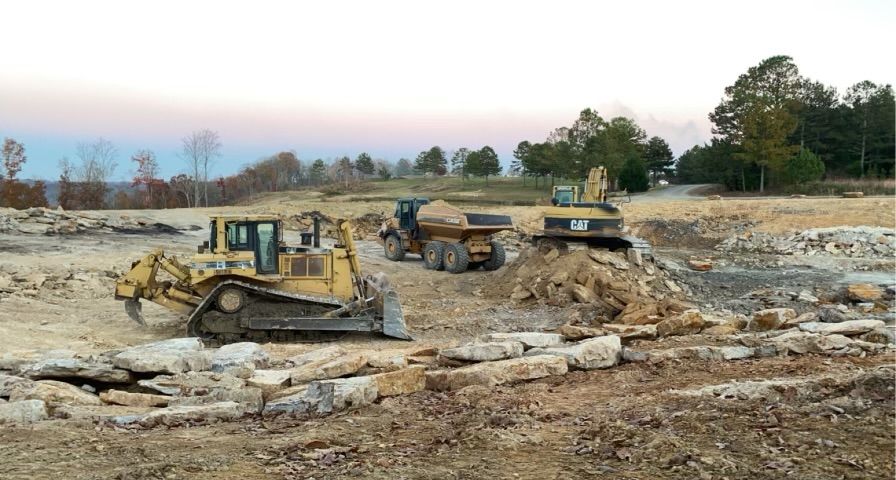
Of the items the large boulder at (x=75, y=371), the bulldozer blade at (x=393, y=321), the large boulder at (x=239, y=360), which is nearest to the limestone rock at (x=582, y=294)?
the bulldozer blade at (x=393, y=321)

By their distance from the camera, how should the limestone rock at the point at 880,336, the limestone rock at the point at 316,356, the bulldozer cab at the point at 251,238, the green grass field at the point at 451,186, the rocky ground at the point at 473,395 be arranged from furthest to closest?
the green grass field at the point at 451,186 < the bulldozer cab at the point at 251,238 < the limestone rock at the point at 316,356 < the limestone rock at the point at 880,336 < the rocky ground at the point at 473,395

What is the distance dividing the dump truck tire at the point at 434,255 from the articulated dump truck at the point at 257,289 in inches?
319

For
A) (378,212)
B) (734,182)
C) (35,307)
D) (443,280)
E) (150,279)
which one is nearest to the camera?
(150,279)

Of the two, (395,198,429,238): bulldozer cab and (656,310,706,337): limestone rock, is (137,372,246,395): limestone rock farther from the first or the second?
(395,198,429,238): bulldozer cab

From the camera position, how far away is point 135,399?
6.12 m

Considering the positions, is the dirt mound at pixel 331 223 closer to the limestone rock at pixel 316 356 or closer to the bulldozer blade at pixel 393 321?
the bulldozer blade at pixel 393 321

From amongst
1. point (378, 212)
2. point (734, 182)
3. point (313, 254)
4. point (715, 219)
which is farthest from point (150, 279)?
point (734, 182)

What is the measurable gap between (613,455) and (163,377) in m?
4.71

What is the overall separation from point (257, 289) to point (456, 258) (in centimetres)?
876

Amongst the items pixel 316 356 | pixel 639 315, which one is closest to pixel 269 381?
pixel 316 356

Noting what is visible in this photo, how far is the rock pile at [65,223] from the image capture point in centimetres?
2236

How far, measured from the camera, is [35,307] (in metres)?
12.6

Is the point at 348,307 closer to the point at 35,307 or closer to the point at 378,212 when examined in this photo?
the point at 35,307

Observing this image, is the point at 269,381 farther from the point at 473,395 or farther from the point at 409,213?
the point at 409,213
